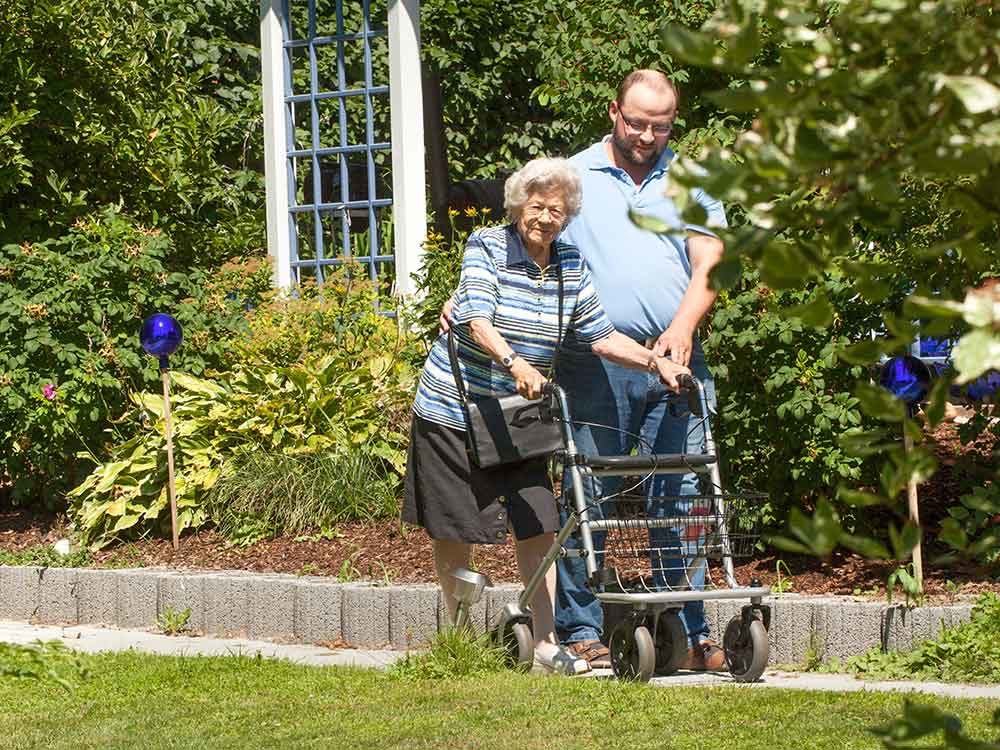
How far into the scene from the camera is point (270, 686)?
4.91 metres

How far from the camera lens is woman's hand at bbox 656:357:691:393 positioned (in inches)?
188

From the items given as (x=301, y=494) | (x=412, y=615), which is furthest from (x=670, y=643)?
(x=301, y=494)

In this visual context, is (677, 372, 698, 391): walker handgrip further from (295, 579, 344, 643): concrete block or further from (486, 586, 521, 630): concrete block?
(295, 579, 344, 643): concrete block

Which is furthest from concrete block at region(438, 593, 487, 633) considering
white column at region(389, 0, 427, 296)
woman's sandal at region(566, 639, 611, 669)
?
white column at region(389, 0, 427, 296)

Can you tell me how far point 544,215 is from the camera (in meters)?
4.93

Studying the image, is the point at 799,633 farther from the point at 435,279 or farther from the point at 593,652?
the point at 435,279

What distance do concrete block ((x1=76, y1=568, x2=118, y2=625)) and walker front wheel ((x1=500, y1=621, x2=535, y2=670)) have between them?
2326mm

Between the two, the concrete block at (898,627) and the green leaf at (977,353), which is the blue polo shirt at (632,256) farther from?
the green leaf at (977,353)

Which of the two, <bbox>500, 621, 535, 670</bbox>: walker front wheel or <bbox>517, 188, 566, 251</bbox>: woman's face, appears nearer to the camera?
<bbox>517, 188, 566, 251</bbox>: woman's face

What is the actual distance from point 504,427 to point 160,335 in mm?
2891

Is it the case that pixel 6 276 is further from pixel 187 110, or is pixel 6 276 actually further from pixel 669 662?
pixel 669 662

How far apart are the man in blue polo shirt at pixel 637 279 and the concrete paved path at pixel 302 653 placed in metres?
0.22

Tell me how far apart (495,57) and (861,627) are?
28.6 feet

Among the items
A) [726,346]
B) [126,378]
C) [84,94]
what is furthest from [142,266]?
[726,346]
